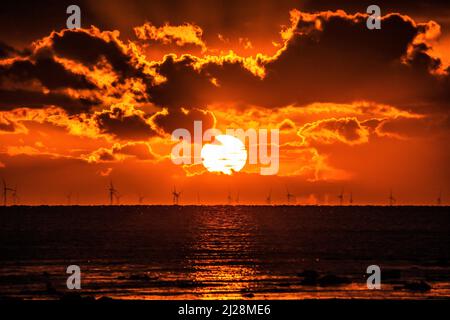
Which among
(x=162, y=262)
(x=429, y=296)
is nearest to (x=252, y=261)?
(x=162, y=262)

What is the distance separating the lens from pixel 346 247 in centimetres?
17862

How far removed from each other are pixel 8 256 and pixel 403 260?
7928cm

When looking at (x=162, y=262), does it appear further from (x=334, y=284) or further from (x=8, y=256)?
(x=334, y=284)

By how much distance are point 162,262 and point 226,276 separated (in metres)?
28.0

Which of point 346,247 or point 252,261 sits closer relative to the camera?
point 252,261

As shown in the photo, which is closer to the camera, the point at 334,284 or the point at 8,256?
the point at 334,284

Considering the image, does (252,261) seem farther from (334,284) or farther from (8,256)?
(8,256)

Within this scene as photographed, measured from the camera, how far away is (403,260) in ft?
469
